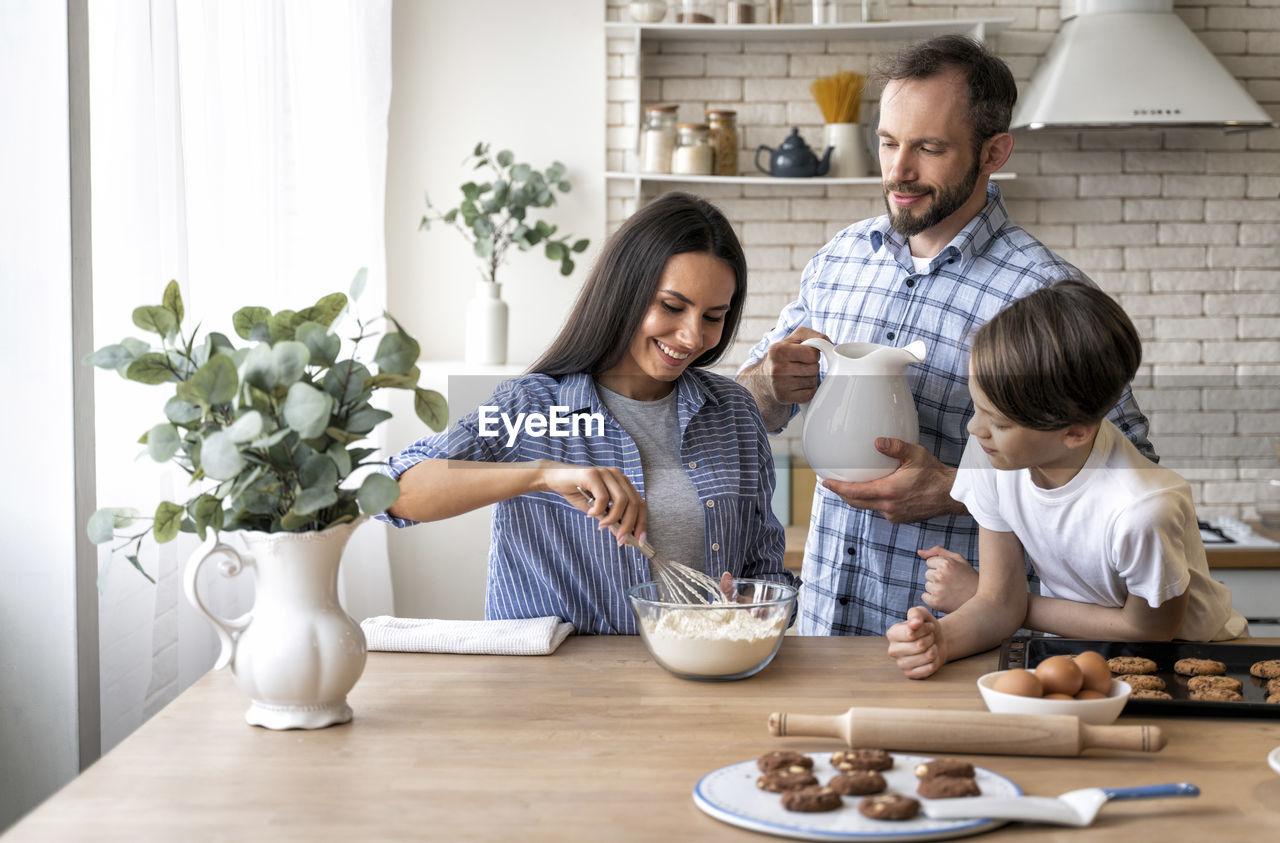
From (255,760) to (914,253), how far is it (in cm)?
141

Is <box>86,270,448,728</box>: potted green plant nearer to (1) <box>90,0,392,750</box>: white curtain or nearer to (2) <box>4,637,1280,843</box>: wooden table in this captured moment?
(2) <box>4,637,1280,843</box>: wooden table

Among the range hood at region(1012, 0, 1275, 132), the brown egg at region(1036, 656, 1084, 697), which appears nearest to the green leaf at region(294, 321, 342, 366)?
the brown egg at region(1036, 656, 1084, 697)

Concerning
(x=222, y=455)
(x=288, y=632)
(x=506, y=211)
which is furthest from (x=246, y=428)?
(x=506, y=211)

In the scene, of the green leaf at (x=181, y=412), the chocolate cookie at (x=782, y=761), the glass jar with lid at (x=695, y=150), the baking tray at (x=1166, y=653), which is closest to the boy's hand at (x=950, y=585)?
the baking tray at (x=1166, y=653)

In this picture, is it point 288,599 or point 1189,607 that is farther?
point 1189,607

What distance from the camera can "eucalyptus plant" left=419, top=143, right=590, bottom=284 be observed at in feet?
11.1

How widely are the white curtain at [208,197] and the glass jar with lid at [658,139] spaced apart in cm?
79

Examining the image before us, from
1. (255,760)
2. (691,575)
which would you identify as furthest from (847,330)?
(255,760)

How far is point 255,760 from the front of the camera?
109 centimetres

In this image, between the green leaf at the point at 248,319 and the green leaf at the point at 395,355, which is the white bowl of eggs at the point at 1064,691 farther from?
the green leaf at the point at 248,319

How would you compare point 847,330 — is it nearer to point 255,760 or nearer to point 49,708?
point 255,760

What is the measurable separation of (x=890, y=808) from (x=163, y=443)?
76 centimetres

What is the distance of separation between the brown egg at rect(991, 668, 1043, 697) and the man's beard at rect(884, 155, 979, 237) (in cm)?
93

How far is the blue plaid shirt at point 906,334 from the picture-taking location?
191 centimetres
